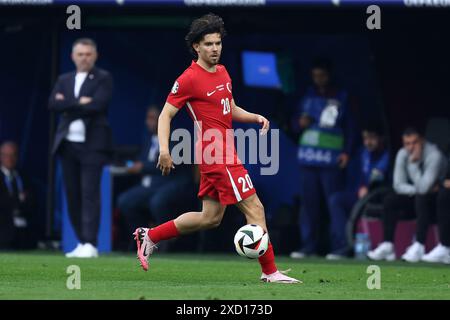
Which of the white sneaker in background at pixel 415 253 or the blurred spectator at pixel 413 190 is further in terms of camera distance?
the blurred spectator at pixel 413 190

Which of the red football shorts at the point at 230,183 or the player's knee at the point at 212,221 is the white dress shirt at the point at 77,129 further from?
the red football shorts at the point at 230,183

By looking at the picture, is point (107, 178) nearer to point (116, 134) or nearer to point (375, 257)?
point (116, 134)

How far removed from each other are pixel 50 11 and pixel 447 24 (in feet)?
16.7

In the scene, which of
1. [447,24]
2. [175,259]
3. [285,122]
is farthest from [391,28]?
[175,259]

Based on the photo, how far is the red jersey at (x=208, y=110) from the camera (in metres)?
10.3

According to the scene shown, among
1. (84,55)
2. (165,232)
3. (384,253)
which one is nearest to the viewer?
(165,232)

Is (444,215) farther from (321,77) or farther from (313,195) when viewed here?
(321,77)

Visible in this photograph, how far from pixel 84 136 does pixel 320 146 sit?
9.38 ft

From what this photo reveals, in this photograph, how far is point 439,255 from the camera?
14695 millimetres

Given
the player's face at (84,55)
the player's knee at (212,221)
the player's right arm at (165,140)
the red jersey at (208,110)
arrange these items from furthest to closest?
the player's face at (84,55)
the player's knee at (212,221)
the red jersey at (208,110)
the player's right arm at (165,140)

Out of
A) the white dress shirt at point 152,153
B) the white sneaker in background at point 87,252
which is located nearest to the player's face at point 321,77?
the white dress shirt at point 152,153

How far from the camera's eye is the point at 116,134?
18094 mm

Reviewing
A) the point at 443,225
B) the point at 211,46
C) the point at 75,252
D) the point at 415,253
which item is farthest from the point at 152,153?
the point at 211,46

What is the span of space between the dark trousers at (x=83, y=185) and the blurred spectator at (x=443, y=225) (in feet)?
12.1
